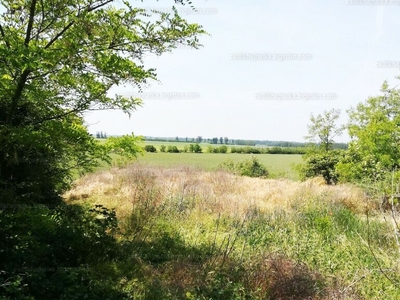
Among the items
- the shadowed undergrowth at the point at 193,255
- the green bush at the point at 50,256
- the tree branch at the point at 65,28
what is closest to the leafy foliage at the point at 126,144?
the shadowed undergrowth at the point at 193,255

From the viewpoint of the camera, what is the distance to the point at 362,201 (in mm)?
9867

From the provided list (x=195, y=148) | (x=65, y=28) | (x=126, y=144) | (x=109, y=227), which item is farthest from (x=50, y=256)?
(x=195, y=148)

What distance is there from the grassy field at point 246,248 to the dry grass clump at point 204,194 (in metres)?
0.06

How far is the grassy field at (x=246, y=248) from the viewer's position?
408 centimetres

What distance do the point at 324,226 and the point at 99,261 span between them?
4135mm

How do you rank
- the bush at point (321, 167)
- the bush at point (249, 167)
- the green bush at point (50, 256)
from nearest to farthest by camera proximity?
the green bush at point (50, 256) → the bush at point (321, 167) → the bush at point (249, 167)

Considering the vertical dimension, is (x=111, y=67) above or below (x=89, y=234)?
above

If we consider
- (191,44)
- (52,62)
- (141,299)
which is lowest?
(141,299)

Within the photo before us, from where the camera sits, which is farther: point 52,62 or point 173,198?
point 173,198

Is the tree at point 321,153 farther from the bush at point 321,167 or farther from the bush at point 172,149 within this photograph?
the bush at point 172,149

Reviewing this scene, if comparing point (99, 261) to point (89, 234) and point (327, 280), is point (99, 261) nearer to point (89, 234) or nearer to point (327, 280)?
point (89, 234)

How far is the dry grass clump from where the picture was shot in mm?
8070

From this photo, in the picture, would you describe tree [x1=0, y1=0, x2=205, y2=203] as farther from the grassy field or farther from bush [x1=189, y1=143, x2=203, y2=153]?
bush [x1=189, y1=143, x2=203, y2=153]

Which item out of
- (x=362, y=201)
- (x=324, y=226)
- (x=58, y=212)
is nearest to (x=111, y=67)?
(x=58, y=212)
